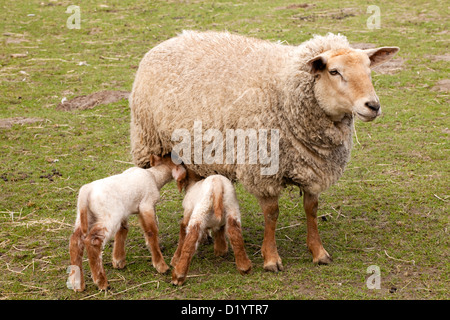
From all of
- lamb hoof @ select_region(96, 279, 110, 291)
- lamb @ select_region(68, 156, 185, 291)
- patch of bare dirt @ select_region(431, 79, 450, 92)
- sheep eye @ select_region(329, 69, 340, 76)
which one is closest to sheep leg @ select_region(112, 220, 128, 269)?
lamb @ select_region(68, 156, 185, 291)

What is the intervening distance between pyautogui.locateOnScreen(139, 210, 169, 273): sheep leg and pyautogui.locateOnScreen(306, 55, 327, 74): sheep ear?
1.93 meters

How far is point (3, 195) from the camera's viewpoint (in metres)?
7.18

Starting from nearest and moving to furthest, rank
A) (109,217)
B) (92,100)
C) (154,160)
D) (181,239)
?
(109,217), (181,239), (154,160), (92,100)

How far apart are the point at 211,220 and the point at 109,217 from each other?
899mm

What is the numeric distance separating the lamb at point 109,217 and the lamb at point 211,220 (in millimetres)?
364

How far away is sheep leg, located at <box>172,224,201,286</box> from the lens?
500cm

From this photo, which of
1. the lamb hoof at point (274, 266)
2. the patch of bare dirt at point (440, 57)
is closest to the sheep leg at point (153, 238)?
the lamb hoof at point (274, 266)

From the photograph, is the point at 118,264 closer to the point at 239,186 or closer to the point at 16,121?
the point at 239,186

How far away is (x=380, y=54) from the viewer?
5.20m

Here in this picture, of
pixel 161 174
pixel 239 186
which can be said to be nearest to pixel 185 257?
pixel 161 174

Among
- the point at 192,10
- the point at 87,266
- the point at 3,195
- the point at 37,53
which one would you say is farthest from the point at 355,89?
the point at 192,10

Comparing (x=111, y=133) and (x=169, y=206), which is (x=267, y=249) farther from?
(x=111, y=133)

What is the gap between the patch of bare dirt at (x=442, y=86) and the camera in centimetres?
975

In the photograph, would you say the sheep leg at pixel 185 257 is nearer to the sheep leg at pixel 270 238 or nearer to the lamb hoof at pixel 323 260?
the sheep leg at pixel 270 238
